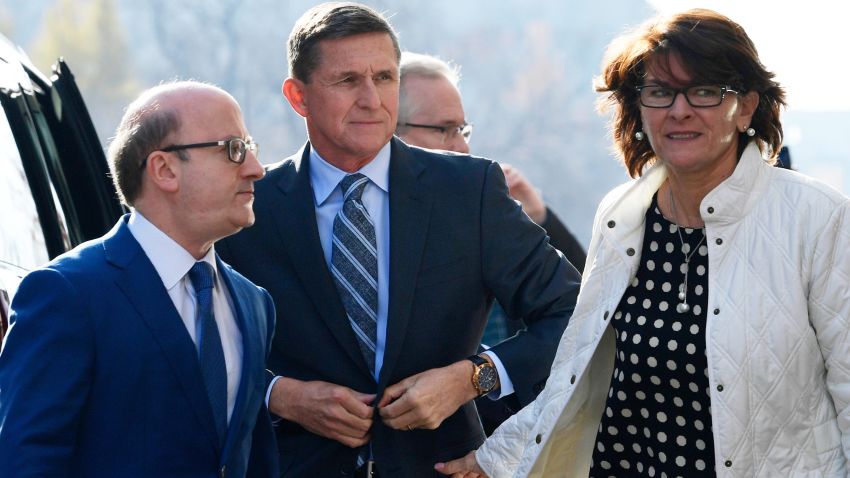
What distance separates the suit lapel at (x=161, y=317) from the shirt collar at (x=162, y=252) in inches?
1.7

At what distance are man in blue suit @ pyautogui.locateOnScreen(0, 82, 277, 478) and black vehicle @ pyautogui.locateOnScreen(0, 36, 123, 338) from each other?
0.99ft

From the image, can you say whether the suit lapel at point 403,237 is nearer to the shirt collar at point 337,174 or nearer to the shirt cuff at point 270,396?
the shirt collar at point 337,174

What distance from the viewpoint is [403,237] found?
3740 mm

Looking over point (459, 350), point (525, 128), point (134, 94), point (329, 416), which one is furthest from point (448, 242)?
point (525, 128)

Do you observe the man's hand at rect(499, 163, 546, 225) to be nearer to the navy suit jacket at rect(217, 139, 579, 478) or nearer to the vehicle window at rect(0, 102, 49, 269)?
the navy suit jacket at rect(217, 139, 579, 478)

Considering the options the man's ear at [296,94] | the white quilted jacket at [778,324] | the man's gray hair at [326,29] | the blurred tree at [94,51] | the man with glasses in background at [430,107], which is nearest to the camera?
the white quilted jacket at [778,324]

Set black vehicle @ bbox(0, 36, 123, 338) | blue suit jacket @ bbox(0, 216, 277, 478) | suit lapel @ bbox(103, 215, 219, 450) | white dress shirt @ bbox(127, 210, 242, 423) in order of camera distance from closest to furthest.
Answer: blue suit jacket @ bbox(0, 216, 277, 478)
suit lapel @ bbox(103, 215, 219, 450)
white dress shirt @ bbox(127, 210, 242, 423)
black vehicle @ bbox(0, 36, 123, 338)

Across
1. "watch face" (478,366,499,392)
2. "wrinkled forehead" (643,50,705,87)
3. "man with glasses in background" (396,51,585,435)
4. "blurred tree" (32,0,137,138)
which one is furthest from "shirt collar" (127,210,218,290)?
"blurred tree" (32,0,137,138)

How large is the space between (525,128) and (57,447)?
2160 inches

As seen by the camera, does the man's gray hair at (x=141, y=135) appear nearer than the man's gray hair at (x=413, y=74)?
Yes

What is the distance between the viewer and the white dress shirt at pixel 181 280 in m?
2.93

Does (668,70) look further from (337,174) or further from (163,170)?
(163,170)

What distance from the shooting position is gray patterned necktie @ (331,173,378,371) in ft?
12.2

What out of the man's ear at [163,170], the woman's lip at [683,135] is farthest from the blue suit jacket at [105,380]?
the woman's lip at [683,135]
